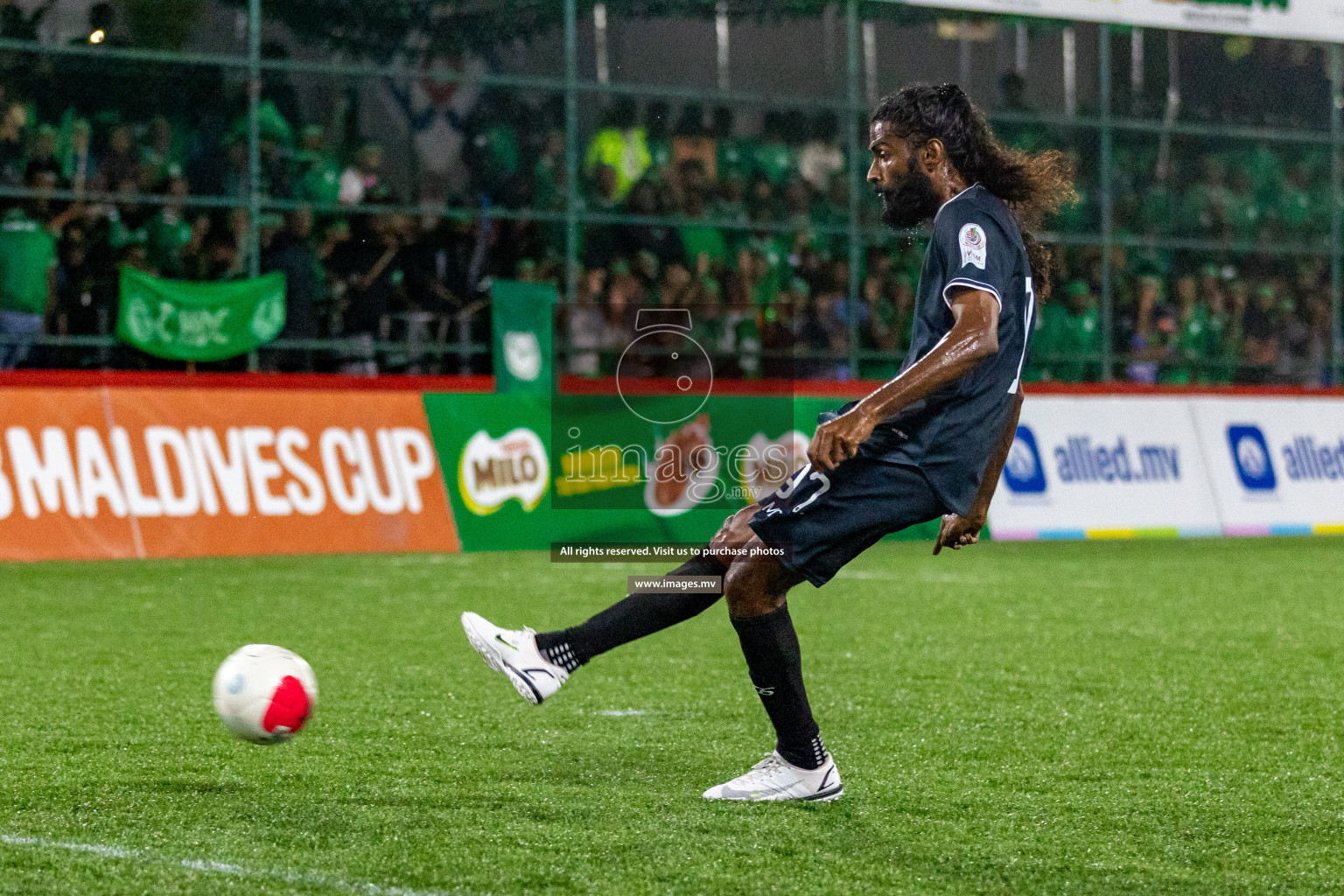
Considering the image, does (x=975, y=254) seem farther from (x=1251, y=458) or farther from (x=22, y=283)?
(x=1251, y=458)

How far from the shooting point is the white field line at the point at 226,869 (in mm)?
3791

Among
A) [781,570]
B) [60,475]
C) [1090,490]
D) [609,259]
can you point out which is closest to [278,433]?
[60,475]

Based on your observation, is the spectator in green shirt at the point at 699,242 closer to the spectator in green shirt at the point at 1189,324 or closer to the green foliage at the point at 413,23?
the green foliage at the point at 413,23

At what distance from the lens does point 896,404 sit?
14.3ft

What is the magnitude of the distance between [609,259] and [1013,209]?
11.6 meters

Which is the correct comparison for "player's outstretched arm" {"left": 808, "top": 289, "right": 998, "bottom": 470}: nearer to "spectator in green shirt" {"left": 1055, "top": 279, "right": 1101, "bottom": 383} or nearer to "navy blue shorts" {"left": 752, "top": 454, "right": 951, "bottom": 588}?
"navy blue shorts" {"left": 752, "top": 454, "right": 951, "bottom": 588}

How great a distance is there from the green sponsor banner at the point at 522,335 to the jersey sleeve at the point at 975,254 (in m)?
9.56

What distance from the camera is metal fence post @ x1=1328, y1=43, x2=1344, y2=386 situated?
18781 mm

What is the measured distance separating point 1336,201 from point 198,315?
39.6 ft

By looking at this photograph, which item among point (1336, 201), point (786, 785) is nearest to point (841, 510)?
point (786, 785)

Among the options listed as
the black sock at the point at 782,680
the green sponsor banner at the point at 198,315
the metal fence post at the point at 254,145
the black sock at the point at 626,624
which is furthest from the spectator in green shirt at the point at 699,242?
the black sock at the point at 782,680

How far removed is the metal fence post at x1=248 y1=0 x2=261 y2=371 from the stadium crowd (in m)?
0.11

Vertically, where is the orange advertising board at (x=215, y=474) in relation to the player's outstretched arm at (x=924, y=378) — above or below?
below

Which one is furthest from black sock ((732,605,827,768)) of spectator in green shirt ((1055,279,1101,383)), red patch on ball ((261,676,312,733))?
spectator in green shirt ((1055,279,1101,383))
